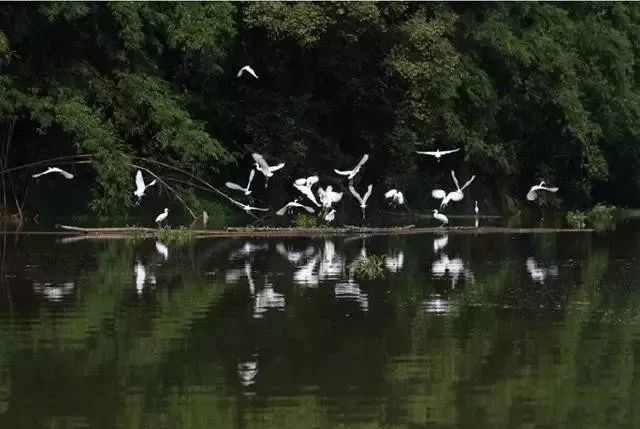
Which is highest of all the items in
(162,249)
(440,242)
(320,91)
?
(320,91)

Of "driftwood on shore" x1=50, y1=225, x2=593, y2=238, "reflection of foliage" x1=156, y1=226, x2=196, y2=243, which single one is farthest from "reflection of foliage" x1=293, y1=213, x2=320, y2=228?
"reflection of foliage" x1=156, y1=226, x2=196, y2=243

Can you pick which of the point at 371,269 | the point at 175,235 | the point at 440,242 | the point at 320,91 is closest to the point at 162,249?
the point at 175,235

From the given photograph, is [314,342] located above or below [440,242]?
above

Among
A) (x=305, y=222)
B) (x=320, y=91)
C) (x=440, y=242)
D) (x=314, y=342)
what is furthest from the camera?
(x=320, y=91)

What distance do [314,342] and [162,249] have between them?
918 centimetres

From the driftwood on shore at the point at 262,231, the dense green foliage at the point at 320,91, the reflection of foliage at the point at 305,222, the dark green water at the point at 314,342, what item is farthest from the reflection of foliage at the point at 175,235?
the dense green foliage at the point at 320,91

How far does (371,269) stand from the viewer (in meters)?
15.2

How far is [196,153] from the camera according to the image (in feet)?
86.8

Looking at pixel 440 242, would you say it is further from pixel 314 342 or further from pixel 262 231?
pixel 314 342

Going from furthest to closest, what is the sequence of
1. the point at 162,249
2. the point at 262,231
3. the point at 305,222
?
the point at 305,222, the point at 262,231, the point at 162,249

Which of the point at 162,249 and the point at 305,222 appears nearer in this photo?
the point at 162,249

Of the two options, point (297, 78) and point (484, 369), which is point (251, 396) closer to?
point (484, 369)

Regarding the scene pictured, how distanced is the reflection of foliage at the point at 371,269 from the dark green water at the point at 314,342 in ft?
0.60

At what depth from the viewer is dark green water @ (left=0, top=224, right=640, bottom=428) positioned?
764cm
